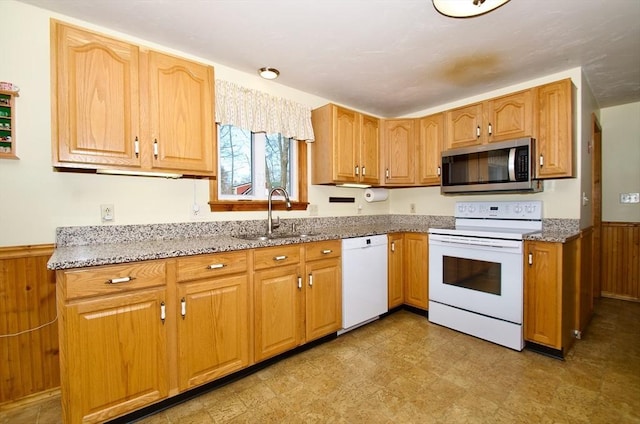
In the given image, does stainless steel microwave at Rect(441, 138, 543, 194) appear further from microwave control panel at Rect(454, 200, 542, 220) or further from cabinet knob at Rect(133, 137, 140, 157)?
cabinet knob at Rect(133, 137, 140, 157)

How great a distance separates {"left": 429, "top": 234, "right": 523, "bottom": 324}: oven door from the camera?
2.41m

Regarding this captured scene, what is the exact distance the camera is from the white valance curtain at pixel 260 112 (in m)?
2.41

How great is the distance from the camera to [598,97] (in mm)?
3301

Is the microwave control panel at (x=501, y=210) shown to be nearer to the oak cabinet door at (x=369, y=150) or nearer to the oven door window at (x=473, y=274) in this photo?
the oven door window at (x=473, y=274)

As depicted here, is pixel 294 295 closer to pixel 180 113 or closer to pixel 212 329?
pixel 212 329

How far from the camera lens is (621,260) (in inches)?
143

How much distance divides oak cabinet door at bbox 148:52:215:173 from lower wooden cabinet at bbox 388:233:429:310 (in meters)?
2.04

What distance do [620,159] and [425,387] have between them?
3889mm

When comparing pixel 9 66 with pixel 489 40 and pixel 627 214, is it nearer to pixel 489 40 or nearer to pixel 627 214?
pixel 489 40

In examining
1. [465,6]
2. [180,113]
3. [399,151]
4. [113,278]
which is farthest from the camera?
[399,151]

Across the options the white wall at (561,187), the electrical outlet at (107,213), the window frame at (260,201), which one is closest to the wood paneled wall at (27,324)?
the electrical outlet at (107,213)

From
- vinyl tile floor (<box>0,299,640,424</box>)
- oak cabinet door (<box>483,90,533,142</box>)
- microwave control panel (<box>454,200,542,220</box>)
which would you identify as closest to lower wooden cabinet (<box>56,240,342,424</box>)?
vinyl tile floor (<box>0,299,640,424</box>)

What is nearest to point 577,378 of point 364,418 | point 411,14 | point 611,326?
point 611,326

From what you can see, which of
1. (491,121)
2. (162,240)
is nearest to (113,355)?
(162,240)
